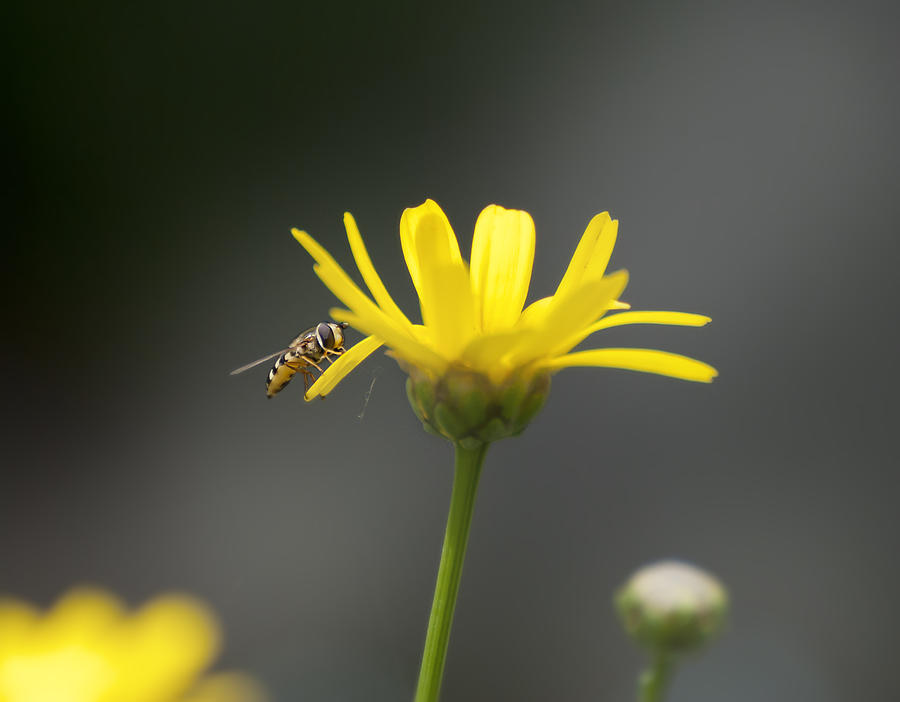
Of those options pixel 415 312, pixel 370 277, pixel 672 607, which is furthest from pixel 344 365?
pixel 415 312

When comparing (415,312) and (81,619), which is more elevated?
(415,312)

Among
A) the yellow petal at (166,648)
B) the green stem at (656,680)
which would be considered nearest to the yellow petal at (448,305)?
the green stem at (656,680)

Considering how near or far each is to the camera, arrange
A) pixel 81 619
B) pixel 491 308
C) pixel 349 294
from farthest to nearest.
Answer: pixel 81 619 → pixel 491 308 → pixel 349 294

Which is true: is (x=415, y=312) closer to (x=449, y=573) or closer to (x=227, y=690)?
(x=227, y=690)

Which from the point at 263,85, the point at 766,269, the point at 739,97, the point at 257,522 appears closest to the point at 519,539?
the point at 257,522

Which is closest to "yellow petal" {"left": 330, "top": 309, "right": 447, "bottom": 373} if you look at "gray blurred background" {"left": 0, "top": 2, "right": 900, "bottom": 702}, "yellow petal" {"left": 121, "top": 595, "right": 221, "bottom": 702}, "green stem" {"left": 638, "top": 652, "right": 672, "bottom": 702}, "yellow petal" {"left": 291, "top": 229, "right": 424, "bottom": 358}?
"yellow petal" {"left": 291, "top": 229, "right": 424, "bottom": 358}

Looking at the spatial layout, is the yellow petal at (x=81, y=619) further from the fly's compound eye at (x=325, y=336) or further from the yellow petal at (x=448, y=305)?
the yellow petal at (x=448, y=305)
